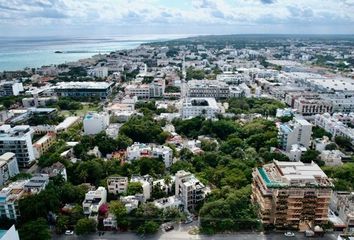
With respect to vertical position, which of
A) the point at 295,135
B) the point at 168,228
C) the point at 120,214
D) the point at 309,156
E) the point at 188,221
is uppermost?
the point at 295,135

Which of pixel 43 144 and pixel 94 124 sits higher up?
pixel 94 124

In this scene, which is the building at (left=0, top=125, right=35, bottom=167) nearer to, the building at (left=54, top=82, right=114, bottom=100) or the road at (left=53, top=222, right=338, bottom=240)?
the road at (left=53, top=222, right=338, bottom=240)

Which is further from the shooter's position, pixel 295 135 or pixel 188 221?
pixel 295 135

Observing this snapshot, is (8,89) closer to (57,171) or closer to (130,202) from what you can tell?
(57,171)

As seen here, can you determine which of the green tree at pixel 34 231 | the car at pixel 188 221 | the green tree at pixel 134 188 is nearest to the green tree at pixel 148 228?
the car at pixel 188 221

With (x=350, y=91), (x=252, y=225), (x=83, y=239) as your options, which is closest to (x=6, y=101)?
(x=83, y=239)

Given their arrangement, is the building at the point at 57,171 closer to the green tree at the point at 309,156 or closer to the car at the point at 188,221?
the car at the point at 188,221

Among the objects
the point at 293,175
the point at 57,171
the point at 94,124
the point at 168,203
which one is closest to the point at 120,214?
the point at 168,203
